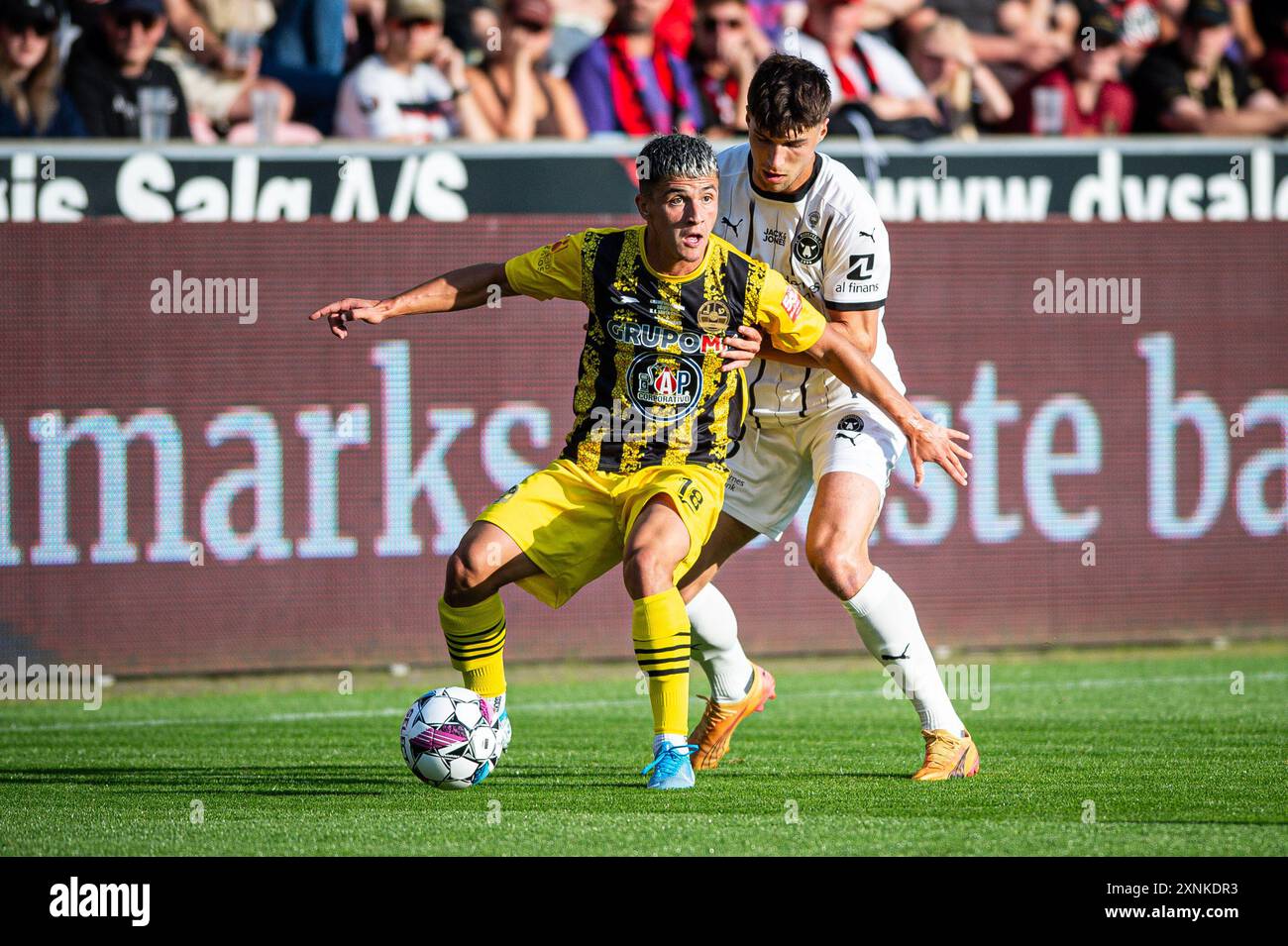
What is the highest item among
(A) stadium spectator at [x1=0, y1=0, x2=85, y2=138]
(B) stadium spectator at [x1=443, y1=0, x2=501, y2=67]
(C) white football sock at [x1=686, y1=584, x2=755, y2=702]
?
(B) stadium spectator at [x1=443, y1=0, x2=501, y2=67]

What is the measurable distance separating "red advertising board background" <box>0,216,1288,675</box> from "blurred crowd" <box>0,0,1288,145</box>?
3.61 ft

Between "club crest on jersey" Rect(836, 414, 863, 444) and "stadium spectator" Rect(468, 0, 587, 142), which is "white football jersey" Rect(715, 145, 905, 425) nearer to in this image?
"club crest on jersey" Rect(836, 414, 863, 444)

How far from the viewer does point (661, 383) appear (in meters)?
5.93

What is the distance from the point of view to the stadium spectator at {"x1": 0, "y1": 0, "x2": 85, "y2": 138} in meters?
10.6

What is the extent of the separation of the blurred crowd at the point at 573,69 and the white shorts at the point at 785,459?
188 inches

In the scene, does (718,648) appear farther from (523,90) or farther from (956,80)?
(956,80)

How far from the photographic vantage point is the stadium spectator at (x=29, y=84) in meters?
10.6

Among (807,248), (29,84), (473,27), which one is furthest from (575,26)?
(807,248)

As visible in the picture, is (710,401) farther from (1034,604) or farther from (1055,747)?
(1034,604)

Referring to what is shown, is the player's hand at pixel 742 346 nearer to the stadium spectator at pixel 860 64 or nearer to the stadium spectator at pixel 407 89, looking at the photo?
the stadium spectator at pixel 407 89

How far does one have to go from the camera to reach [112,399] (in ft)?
32.6

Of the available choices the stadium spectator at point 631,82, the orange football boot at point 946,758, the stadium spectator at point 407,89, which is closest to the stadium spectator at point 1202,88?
the stadium spectator at point 631,82

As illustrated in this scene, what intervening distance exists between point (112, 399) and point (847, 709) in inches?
178

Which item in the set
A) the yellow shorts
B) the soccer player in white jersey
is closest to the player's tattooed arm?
the soccer player in white jersey
